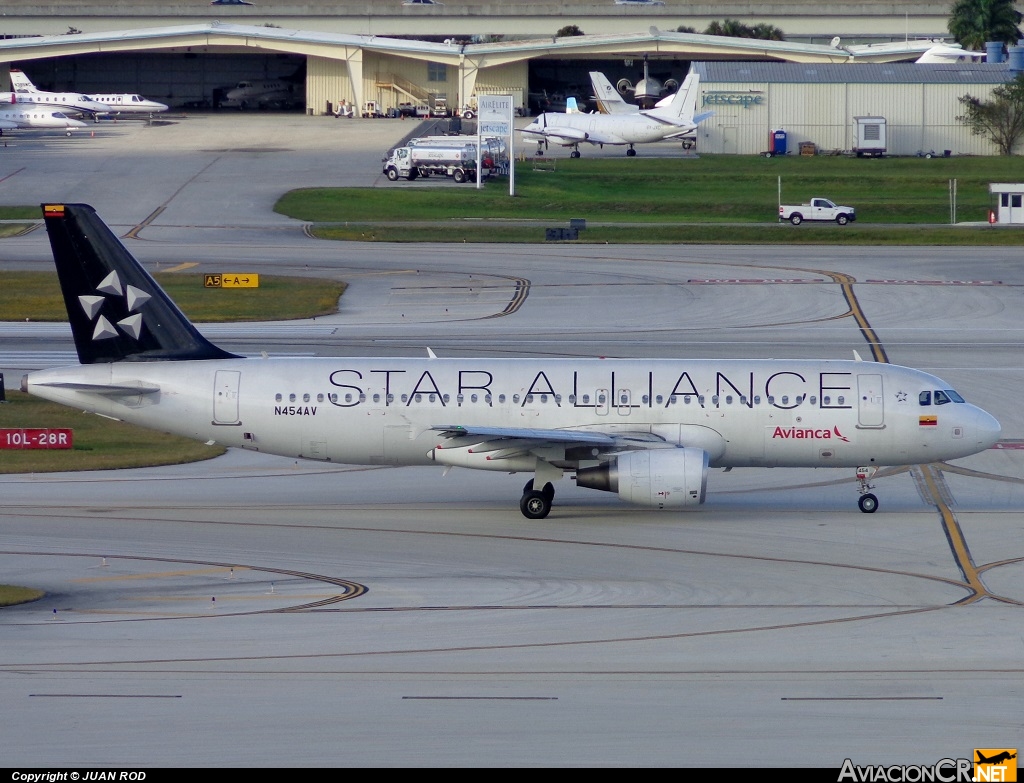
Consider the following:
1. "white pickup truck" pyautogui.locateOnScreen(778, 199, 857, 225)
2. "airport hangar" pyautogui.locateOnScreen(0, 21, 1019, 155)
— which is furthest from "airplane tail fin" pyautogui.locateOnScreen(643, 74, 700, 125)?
"white pickup truck" pyautogui.locateOnScreen(778, 199, 857, 225)

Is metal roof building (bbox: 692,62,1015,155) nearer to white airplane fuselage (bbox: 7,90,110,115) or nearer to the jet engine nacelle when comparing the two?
white airplane fuselage (bbox: 7,90,110,115)

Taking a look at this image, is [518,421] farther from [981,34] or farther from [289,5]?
[289,5]

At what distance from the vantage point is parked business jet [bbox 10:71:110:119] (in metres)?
140

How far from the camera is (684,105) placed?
390 ft

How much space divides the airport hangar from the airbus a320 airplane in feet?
300

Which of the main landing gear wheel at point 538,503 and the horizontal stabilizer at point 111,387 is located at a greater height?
the horizontal stabilizer at point 111,387

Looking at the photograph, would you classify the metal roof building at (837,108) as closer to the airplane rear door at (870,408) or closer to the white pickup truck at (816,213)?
the white pickup truck at (816,213)

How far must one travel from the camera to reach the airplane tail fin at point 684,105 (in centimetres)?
11806

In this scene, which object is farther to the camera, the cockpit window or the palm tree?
the palm tree

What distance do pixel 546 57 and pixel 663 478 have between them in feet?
426

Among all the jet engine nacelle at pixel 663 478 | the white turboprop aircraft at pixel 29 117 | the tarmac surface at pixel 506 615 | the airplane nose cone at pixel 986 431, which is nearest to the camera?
the tarmac surface at pixel 506 615

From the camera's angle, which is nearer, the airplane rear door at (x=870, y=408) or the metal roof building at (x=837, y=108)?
the airplane rear door at (x=870, y=408)

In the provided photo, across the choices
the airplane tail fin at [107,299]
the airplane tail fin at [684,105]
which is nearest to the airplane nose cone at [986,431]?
the airplane tail fin at [107,299]

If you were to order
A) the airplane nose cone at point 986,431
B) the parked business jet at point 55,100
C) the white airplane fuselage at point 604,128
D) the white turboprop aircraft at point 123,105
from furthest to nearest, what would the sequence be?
the white turboprop aircraft at point 123,105
the parked business jet at point 55,100
the white airplane fuselage at point 604,128
the airplane nose cone at point 986,431
